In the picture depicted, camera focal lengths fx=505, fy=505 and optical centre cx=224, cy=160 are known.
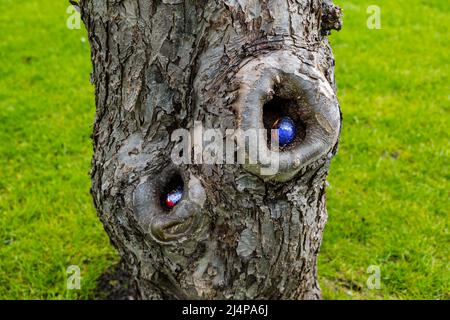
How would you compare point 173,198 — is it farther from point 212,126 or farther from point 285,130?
point 285,130

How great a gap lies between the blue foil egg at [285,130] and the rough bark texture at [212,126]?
0.15 feet

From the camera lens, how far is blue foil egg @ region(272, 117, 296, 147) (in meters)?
2.05

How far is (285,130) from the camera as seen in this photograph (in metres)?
2.05

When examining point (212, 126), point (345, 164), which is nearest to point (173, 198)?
point (212, 126)

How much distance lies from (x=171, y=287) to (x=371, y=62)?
452 cm

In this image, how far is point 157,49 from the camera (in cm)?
221

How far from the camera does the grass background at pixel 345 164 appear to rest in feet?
11.9

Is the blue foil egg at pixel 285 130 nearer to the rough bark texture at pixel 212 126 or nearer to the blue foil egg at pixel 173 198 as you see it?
the rough bark texture at pixel 212 126

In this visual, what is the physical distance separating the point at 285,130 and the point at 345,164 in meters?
2.75

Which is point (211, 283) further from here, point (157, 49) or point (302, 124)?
point (157, 49)

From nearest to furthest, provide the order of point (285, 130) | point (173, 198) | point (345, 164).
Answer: point (285, 130), point (173, 198), point (345, 164)

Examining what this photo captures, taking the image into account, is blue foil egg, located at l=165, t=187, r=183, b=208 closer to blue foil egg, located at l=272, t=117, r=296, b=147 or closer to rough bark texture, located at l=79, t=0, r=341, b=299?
rough bark texture, located at l=79, t=0, r=341, b=299

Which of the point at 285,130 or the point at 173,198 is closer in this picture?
the point at 285,130
